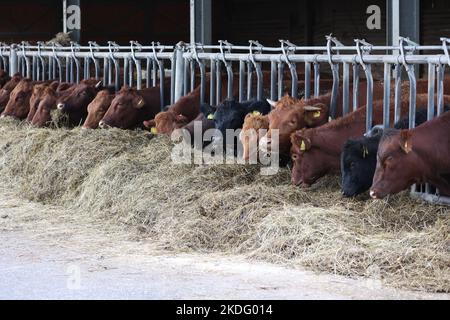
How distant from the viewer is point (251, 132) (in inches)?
384

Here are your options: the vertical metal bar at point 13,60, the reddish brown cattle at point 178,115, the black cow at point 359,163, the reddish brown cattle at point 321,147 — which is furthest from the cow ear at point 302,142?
the vertical metal bar at point 13,60

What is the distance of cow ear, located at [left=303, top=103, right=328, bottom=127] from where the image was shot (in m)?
9.55

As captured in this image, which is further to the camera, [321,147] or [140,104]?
[140,104]

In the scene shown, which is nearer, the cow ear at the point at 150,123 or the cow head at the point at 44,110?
the cow ear at the point at 150,123

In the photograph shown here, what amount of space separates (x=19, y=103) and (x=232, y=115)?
18.5 ft

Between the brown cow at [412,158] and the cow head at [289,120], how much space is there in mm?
1567

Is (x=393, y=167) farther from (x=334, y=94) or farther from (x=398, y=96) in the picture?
(x=334, y=94)

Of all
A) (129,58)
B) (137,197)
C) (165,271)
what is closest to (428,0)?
(129,58)

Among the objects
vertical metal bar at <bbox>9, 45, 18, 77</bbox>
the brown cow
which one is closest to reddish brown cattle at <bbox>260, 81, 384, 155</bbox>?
the brown cow

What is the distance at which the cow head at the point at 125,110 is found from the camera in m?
12.6

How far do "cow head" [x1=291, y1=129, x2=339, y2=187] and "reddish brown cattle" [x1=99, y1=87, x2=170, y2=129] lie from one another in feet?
12.8

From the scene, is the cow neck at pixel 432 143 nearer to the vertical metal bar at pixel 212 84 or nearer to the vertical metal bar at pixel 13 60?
the vertical metal bar at pixel 212 84

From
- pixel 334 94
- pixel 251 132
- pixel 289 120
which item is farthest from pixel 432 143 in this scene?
pixel 251 132

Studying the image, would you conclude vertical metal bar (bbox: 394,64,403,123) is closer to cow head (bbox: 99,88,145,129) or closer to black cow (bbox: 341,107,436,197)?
black cow (bbox: 341,107,436,197)
